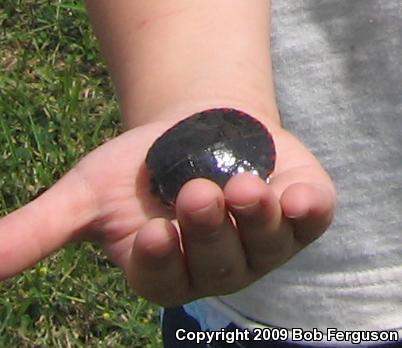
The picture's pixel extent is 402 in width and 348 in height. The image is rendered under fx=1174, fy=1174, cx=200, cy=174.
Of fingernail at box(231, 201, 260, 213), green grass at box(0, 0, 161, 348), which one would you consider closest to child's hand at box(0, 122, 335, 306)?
fingernail at box(231, 201, 260, 213)

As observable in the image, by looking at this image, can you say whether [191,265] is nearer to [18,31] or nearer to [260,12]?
[260,12]

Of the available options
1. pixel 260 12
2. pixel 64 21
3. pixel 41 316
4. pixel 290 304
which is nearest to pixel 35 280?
pixel 41 316

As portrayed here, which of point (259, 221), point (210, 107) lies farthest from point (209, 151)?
point (259, 221)

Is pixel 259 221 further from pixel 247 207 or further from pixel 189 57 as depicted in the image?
pixel 189 57

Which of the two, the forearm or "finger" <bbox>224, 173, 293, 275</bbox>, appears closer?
"finger" <bbox>224, 173, 293, 275</bbox>

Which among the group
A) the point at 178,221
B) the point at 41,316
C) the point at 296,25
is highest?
the point at 178,221

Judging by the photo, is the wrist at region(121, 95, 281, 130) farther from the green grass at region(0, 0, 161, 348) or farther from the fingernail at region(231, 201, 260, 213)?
the green grass at region(0, 0, 161, 348)

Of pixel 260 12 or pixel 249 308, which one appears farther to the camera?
pixel 249 308
